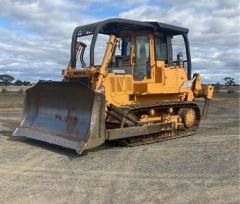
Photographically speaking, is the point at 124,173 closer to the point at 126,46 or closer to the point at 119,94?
the point at 119,94

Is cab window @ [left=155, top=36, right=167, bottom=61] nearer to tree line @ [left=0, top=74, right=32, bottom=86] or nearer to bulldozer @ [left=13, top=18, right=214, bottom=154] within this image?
bulldozer @ [left=13, top=18, right=214, bottom=154]

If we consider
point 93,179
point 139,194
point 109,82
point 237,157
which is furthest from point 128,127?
point 139,194

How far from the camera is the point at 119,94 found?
11.5 m

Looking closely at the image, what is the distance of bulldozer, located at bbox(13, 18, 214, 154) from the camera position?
10.4 metres

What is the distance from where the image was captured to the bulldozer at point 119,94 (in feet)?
34.0

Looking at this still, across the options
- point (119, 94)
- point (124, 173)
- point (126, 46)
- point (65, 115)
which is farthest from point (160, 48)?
point (124, 173)

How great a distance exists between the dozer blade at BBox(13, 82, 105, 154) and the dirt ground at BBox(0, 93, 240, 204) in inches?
11.5

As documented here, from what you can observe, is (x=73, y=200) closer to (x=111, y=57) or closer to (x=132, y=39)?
(x=111, y=57)

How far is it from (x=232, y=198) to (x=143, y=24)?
6.25 meters

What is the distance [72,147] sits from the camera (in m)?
9.80

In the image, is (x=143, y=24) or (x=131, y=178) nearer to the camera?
(x=131, y=178)

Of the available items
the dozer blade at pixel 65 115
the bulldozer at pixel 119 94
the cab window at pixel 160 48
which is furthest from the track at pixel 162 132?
the cab window at pixel 160 48

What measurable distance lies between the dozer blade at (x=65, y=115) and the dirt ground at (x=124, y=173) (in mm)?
291

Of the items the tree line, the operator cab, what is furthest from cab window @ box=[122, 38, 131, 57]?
the tree line
